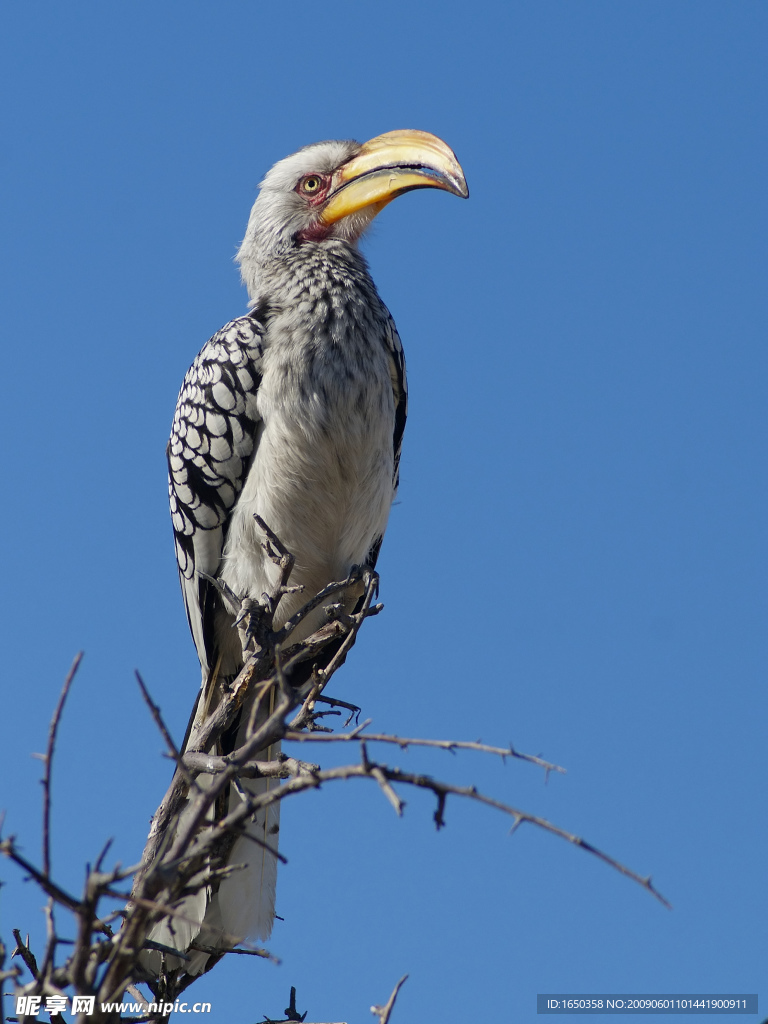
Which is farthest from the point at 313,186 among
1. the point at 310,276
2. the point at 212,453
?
the point at 212,453

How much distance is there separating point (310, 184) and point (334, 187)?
160 millimetres

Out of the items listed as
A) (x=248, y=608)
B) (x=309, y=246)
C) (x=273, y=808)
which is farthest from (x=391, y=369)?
(x=273, y=808)

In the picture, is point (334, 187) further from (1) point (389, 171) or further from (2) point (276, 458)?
(2) point (276, 458)

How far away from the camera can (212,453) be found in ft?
15.6

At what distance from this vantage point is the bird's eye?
18.8 ft

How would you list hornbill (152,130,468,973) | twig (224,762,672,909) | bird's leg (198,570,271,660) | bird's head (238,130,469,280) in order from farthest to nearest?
bird's head (238,130,469,280), hornbill (152,130,468,973), bird's leg (198,570,271,660), twig (224,762,672,909)

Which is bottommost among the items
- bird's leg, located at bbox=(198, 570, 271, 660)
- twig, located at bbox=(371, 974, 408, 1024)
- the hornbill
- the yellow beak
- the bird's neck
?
twig, located at bbox=(371, 974, 408, 1024)

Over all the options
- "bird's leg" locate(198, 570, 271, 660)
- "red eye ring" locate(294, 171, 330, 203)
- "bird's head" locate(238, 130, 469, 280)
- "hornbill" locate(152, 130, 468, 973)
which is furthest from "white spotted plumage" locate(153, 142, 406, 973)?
"red eye ring" locate(294, 171, 330, 203)

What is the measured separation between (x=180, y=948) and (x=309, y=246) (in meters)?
3.37

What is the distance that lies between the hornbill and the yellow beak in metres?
0.02

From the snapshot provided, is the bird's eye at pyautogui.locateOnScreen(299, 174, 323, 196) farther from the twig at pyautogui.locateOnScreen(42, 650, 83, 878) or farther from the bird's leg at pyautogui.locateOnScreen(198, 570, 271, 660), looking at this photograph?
the twig at pyautogui.locateOnScreen(42, 650, 83, 878)

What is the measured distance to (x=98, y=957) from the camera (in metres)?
2.39

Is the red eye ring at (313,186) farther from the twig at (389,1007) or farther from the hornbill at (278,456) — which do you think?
the twig at (389,1007)

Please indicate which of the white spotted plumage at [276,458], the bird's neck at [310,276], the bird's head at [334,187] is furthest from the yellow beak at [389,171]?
the white spotted plumage at [276,458]
